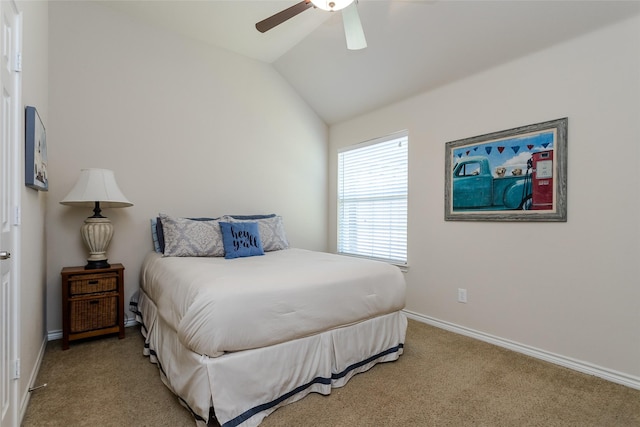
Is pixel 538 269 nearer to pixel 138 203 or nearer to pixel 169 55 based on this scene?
pixel 138 203

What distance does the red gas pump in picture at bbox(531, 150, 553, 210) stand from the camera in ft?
7.76

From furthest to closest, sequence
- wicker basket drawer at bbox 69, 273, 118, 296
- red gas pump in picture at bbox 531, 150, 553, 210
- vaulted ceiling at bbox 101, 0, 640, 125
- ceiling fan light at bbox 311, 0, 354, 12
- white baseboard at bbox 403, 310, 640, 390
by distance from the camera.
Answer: wicker basket drawer at bbox 69, 273, 118, 296 < red gas pump in picture at bbox 531, 150, 553, 210 < vaulted ceiling at bbox 101, 0, 640, 125 < white baseboard at bbox 403, 310, 640, 390 < ceiling fan light at bbox 311, 0, 354, 12

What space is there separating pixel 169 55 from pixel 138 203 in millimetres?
A: 1499

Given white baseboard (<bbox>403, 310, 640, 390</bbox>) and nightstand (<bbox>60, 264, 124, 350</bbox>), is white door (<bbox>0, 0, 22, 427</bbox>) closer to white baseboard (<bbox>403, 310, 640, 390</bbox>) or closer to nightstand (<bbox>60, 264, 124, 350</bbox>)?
nightstand (<bbox>60, 264, 124, 350</bbox>)

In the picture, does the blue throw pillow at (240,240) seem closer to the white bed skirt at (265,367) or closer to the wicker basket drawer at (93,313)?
the white bed skirt at (265,367)

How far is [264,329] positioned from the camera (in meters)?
1.67

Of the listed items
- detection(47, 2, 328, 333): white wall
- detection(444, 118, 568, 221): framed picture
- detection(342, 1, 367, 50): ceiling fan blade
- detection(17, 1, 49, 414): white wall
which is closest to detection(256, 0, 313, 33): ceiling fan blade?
detection(342, 1, 367, 50): ceiling fan blade

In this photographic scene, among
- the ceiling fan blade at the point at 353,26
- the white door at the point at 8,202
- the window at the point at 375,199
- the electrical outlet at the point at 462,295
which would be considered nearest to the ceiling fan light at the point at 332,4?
the ceiling fan blade at the point at 353,26

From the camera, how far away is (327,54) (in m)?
3.34

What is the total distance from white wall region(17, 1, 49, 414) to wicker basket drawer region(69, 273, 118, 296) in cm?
20

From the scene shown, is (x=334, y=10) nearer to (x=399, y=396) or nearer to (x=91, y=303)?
(x=399, y=396)

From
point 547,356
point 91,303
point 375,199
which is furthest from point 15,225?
→ point 547,356

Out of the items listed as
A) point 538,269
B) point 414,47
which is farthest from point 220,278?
point 414,47

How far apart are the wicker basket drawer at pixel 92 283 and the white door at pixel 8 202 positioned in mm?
1060
